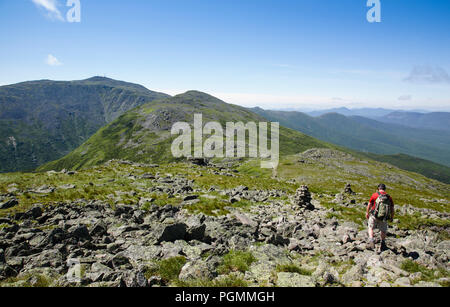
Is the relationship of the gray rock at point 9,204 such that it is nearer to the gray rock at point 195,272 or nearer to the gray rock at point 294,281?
the gray rock at point 195,272

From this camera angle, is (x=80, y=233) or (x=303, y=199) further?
(x=303, y=199)

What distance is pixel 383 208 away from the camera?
13.0 metres

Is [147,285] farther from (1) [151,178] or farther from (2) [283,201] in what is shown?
(1) [151,178]

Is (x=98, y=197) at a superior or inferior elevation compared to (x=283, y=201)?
superior

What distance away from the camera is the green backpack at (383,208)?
12.9 metres

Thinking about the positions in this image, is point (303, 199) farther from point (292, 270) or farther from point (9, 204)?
point (9, 204)

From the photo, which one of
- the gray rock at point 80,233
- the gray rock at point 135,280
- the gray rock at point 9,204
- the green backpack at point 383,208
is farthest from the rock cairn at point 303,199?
the gray rock at point 9,204

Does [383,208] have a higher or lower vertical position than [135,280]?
higher

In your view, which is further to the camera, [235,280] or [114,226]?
[114,226]

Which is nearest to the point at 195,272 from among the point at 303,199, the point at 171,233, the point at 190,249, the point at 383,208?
the point at 190,249

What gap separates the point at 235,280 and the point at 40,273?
7.67 metres

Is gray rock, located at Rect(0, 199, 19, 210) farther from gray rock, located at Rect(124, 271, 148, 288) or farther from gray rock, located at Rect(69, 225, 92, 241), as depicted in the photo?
gray rock, located at Rect(124, 271, 148, 288)
